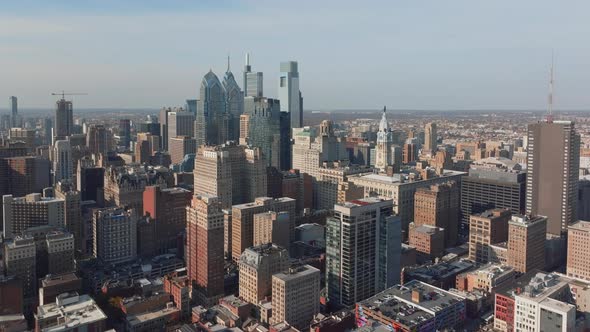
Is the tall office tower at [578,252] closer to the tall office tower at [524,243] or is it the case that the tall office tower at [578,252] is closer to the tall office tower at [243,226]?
the tall office tower at [524,243]

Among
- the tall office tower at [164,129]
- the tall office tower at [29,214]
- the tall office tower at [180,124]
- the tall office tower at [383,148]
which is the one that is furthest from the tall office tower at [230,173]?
the tall office tower at [164,129]

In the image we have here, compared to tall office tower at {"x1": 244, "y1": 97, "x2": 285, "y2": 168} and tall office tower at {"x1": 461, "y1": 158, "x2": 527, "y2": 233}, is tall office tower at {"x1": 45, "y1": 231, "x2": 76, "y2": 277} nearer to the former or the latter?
tall office tower at {"x1": 461, "y1": 158, "x2": 527, "y2": 233}

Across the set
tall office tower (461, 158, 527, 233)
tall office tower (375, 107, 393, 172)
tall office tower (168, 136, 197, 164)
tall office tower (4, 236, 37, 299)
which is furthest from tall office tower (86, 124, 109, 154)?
tall office tower (461, 158, 527, 233)

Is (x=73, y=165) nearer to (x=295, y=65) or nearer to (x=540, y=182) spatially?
(x=295, y=65)

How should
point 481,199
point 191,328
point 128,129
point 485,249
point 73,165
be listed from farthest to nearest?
1. point 128,129
2. point 73,165
3. point 481,199
4. point 485,249
5. point 191,328

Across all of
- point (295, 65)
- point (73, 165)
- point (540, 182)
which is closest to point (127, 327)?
point (540, 182)

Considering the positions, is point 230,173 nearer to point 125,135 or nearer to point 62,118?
point 62,118
